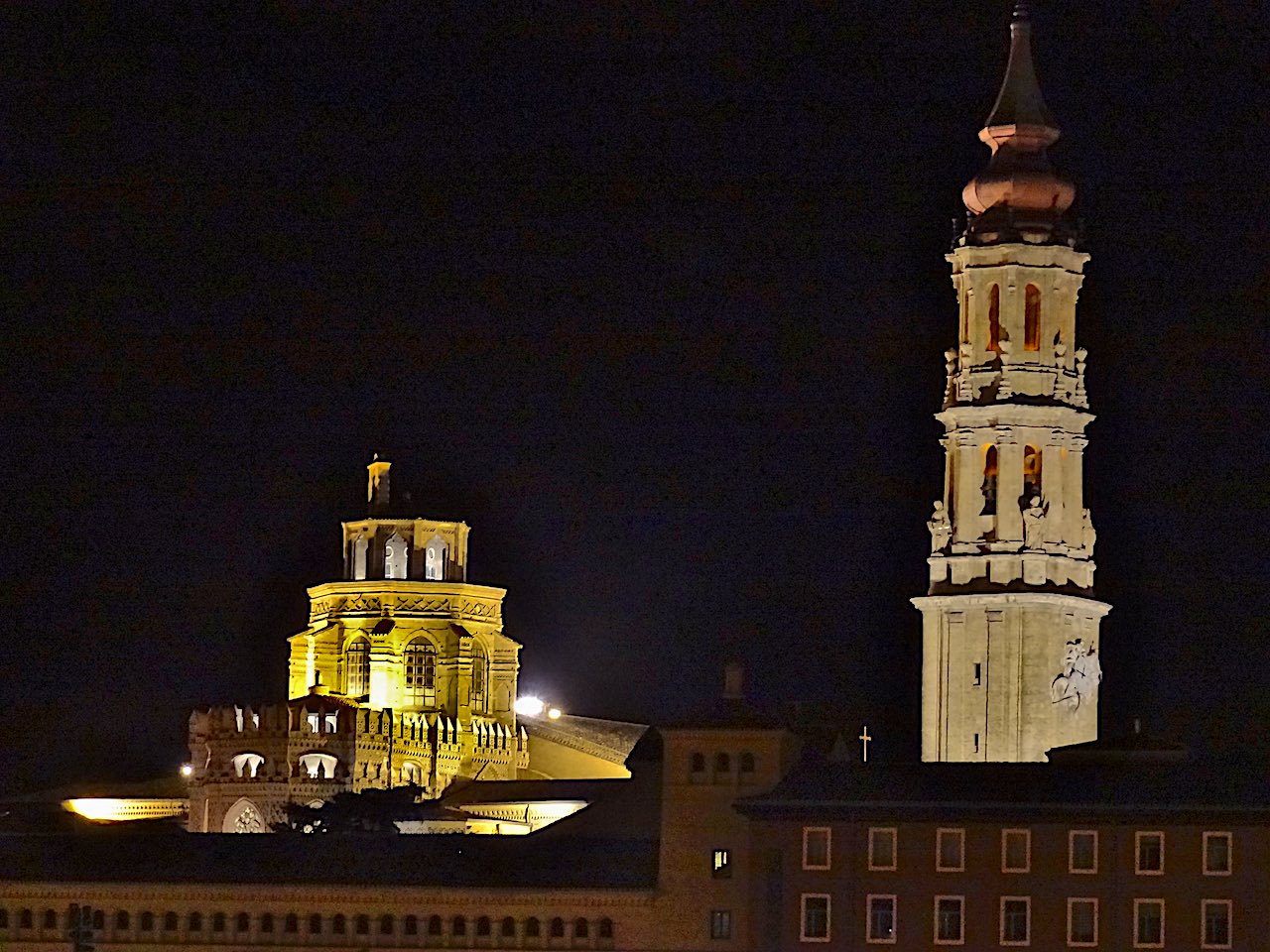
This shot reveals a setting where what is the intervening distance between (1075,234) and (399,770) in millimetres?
31593

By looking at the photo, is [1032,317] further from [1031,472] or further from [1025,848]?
[1025,848]

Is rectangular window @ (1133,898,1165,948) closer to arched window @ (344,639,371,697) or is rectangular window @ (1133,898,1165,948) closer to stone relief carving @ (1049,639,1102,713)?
stone relief carving @ (1049,639,1102,713)

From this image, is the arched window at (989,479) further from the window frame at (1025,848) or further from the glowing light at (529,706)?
the glowing light at (529,706)

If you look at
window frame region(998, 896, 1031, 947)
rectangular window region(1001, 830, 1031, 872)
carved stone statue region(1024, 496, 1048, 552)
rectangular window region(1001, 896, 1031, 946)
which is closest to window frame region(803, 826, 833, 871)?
rectangular window region(1001, 830, 1031, 872)

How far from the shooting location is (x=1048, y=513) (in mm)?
155875

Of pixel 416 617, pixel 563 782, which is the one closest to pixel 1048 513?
pixel 563 782

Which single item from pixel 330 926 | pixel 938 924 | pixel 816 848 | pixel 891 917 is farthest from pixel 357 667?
pixel 938 924

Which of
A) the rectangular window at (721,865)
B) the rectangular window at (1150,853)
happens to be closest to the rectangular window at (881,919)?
the rectangular window at (721,865)

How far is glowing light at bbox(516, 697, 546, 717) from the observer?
185750 mm

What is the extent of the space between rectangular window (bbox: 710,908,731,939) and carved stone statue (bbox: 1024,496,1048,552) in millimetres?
25002

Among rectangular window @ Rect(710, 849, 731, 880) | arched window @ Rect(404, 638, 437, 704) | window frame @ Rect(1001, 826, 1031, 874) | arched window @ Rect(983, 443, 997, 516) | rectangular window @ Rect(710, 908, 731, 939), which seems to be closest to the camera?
window frame @ Rect(1001, 826, 1031, 874)

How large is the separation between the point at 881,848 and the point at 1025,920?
12.9 feet

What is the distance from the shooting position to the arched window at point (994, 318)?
156125 mm

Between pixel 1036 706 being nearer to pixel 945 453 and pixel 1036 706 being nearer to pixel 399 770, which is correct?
pixel 945 453
